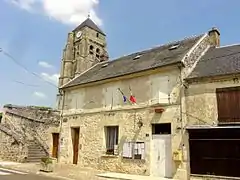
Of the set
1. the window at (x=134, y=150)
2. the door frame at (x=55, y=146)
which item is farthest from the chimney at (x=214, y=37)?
the door frame at (x=55, y=146)

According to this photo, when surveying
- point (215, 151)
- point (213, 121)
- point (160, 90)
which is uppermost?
point (160, 90)

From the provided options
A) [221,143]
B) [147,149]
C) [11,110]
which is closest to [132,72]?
[147,149]

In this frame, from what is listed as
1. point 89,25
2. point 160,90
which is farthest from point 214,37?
point 89,25

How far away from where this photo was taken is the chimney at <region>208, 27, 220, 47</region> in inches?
658

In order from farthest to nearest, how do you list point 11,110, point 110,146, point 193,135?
point 11,110, point 110,146, point 193,135

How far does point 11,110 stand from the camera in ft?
73.0

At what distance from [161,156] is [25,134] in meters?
12.1

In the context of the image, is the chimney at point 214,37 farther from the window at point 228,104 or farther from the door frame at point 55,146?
the door frame at point 55,146

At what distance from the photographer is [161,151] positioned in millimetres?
12984

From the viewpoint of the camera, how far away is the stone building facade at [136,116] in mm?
12828

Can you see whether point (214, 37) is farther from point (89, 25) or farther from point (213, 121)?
point (89, 25)

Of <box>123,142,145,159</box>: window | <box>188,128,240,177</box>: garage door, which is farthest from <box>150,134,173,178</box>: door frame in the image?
<box>188,128,240,177</box>: garage door

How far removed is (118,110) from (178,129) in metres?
4.07

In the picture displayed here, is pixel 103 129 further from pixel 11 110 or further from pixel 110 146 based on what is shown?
pixel 11 110
